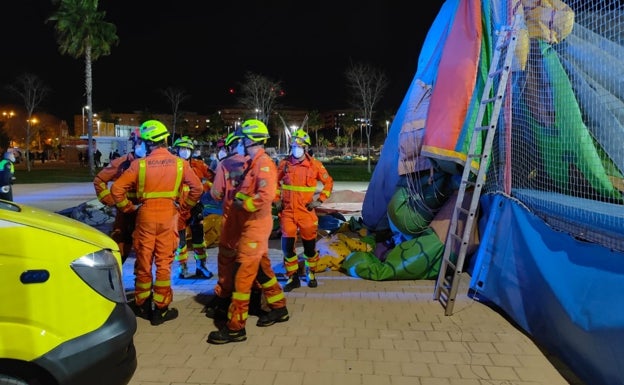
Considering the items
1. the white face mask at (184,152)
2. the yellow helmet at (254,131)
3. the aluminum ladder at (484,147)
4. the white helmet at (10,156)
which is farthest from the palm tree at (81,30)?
the aluminum ladder at (484,147)

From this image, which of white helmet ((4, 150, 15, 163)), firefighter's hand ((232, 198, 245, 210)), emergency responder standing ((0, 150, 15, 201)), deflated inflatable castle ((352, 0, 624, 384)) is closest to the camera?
deflated inflatable castle ((352, 0, 624, 384))

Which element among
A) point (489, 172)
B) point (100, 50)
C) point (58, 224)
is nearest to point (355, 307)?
point (489, 172)

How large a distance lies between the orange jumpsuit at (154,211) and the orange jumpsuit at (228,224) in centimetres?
43

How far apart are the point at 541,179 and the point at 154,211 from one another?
13.6 feet

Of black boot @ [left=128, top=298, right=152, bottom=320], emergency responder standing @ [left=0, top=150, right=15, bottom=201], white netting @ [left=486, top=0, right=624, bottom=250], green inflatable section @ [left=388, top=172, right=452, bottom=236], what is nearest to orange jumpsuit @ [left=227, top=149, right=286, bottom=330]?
black boot @ [left=128, top=298, right=152, bottom=320]

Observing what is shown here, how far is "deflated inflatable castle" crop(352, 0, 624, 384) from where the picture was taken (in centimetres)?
373

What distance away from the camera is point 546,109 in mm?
5594

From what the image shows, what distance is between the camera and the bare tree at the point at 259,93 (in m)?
50.4

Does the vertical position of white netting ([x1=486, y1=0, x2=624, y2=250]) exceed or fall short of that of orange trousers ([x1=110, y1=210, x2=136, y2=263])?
it exceeds it

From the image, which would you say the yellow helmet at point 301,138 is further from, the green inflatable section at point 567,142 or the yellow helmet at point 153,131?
the green inflatable section at point 567,142

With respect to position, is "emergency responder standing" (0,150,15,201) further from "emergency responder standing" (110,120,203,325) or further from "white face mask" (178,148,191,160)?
"emergency responder standing" (110,120,203,325)

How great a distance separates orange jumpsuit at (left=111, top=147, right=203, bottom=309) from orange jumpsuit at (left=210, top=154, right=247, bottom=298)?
1.39 feet

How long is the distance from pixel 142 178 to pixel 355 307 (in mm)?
2626

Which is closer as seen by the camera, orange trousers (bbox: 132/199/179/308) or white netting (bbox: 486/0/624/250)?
orange trousers (bbox: 132/199/179/308)
